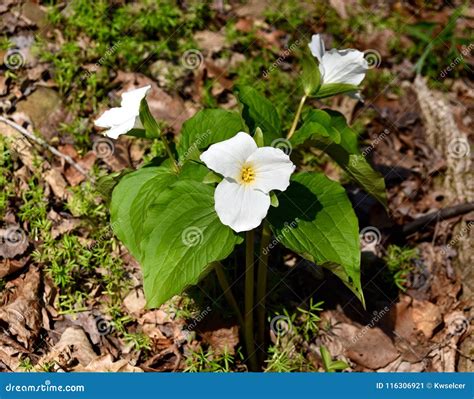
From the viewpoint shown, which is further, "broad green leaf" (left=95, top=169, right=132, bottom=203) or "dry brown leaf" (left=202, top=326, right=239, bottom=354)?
"dry brown leaf" (left=202, top=326, right=239, bottom=354)

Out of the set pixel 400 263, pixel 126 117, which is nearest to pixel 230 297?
pixel 126 117

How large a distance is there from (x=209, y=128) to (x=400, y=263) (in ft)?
4.71

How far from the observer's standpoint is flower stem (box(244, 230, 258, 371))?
2.36 meters

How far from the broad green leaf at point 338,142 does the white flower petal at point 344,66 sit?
146 mm

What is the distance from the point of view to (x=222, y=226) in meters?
2.17

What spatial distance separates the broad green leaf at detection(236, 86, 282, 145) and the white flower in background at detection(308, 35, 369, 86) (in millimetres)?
252

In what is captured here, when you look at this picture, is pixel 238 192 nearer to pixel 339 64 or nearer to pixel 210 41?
pixel 339 64

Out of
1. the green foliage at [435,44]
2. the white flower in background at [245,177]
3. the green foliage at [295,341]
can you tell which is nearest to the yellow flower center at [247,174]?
the white flower in background at [245,177]

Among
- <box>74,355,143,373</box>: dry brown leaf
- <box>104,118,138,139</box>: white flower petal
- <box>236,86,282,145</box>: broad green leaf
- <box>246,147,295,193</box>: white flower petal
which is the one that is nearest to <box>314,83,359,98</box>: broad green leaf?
<box>236,86,282,145</box>: broad green leaf

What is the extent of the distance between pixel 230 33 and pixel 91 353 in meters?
2.27

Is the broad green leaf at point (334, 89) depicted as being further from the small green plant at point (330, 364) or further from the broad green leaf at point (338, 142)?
the small green plant at point (330, 364)

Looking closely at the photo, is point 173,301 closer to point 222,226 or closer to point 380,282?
point 222,226

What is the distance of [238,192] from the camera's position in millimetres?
2045

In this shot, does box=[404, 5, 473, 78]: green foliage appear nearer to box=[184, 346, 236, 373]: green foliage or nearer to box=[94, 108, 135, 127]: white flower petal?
box=[184, 346, 236, 373]: green foliage
